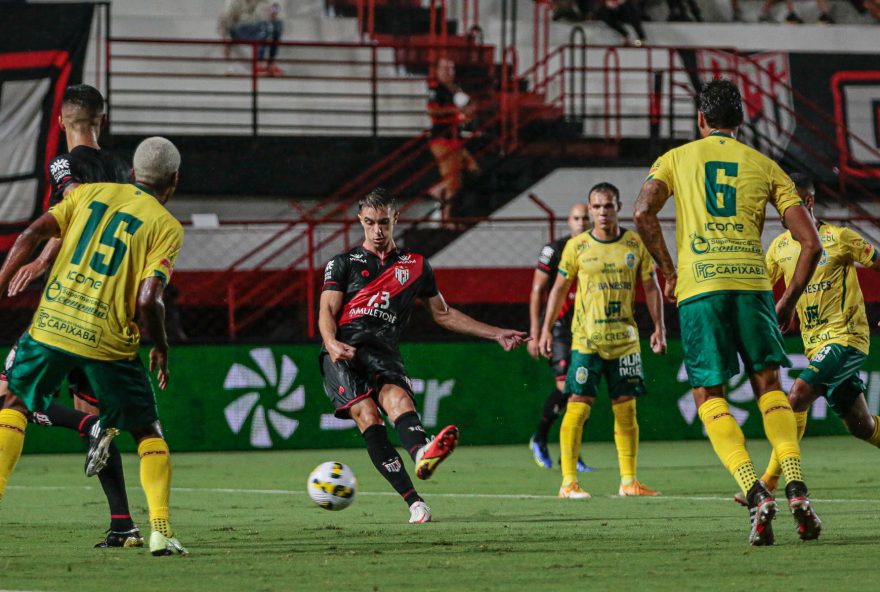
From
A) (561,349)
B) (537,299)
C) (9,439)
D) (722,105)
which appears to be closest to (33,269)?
(9,439)

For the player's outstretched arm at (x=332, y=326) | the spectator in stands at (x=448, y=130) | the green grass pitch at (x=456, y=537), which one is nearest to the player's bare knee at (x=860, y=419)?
the green grass pitch at (x=456, y=537)

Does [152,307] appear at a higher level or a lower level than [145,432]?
higher

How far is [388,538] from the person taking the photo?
7383 mm

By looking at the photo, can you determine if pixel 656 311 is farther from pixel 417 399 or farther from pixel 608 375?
pixel 417 399

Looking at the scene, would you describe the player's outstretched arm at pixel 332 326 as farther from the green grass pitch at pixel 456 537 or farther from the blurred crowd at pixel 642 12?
the blurred crowd at pixel 642 12

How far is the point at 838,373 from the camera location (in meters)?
9.41

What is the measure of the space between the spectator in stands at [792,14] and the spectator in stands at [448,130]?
7.04 metres

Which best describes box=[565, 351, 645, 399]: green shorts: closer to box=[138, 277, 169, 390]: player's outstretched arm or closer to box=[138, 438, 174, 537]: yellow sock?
box=[138, 438, 174, 537]: yellow sock

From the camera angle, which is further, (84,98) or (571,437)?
(571,437)

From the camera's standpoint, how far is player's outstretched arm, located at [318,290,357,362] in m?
7.90

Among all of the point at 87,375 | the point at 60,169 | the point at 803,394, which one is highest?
the point at 60,169

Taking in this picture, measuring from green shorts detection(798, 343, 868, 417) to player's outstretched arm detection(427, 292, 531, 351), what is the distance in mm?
2271

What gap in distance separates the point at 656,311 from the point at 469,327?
2725 mm

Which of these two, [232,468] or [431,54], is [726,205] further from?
[431,54]
